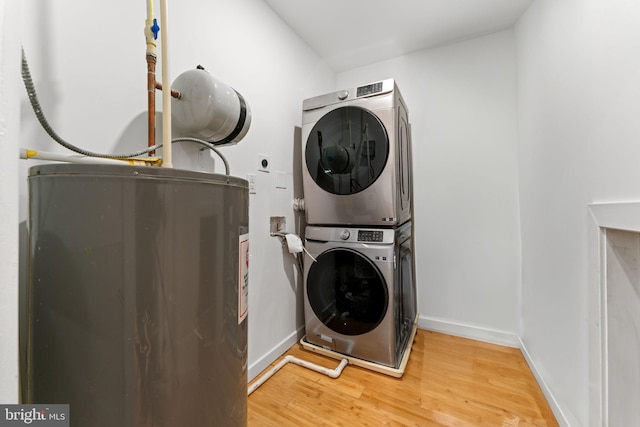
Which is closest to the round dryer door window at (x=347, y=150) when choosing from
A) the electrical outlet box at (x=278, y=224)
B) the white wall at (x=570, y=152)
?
the electrical outlet box at (x=278, y=224)

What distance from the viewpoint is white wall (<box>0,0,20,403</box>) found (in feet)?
1.21

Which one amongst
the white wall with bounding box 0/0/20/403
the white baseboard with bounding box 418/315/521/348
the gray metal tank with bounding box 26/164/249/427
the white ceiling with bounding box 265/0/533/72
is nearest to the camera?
the white wall with bounding box 0/0/20/403

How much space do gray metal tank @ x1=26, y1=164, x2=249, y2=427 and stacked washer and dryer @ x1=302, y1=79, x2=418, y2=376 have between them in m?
1.13

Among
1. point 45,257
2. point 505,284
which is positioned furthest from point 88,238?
point 505,284

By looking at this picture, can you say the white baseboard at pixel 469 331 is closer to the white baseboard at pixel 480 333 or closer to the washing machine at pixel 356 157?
the white baseboard at pixel 480 333

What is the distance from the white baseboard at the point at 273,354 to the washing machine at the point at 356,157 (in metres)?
0.84

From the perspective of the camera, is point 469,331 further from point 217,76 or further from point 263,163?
point 217,76

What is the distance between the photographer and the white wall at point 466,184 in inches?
73.0

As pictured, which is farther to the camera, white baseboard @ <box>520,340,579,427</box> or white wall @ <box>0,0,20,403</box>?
white baseboard @ <box>520,340,579,427</box>

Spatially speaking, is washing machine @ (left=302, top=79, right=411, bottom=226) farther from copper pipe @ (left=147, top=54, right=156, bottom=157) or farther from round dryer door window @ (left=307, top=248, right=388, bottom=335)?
copper pipe @ (left=147, top=54, right=156, bottom=157)

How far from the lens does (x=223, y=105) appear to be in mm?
1003

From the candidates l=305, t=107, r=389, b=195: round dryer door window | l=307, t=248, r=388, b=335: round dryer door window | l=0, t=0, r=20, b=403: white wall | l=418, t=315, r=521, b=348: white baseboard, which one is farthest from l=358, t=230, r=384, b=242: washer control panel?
l=0, t=0, r=20, b=403: white wall

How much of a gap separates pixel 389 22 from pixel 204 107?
5.12 ft

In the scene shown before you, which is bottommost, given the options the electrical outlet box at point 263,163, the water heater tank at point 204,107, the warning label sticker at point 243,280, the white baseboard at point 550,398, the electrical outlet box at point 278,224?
the white baseboard at point 550,398
